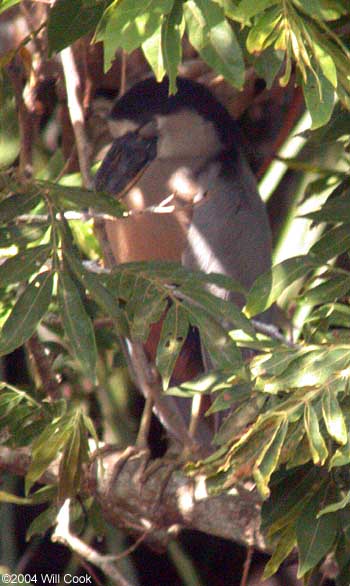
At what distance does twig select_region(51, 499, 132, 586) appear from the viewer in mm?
1410

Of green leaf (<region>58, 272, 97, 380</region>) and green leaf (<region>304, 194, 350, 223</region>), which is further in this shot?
green leaf (<region>304, 194, 350, 223</region>)

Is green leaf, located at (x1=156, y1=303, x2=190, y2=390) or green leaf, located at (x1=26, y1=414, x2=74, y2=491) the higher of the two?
green leaf, located at (x1=156, y1=303, x2=190, y2=390)

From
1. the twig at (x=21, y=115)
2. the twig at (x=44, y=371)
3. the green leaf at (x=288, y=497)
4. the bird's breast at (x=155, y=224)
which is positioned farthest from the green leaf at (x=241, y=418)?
the bird's breast at (x=155, y=224)

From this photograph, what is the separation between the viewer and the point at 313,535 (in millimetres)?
1193

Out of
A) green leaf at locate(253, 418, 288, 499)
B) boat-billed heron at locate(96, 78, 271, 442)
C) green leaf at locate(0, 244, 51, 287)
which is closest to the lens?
green leaf at locate(253, 418, 288, 499)

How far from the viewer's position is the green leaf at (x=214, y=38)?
3.18ft

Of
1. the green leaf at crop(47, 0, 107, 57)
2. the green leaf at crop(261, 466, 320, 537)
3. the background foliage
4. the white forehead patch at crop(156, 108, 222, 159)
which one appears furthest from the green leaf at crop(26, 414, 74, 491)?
the white forehead patch at crop(156, 108, 222, 159)

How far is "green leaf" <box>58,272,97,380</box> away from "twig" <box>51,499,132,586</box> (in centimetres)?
42

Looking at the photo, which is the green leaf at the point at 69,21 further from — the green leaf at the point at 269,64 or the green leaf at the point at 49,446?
the green leaf at the point at 49,446

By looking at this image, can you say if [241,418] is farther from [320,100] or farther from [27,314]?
[320,100]

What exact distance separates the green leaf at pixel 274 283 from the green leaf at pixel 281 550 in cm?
29

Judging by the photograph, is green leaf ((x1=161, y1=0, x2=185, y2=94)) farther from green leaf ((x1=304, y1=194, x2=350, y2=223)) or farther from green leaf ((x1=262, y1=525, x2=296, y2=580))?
green leaf ((x1=262, y1=525, x2=296, y2=580))

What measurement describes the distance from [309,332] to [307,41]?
45cm

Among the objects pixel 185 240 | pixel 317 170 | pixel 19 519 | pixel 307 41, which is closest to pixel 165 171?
pixel 185 240
